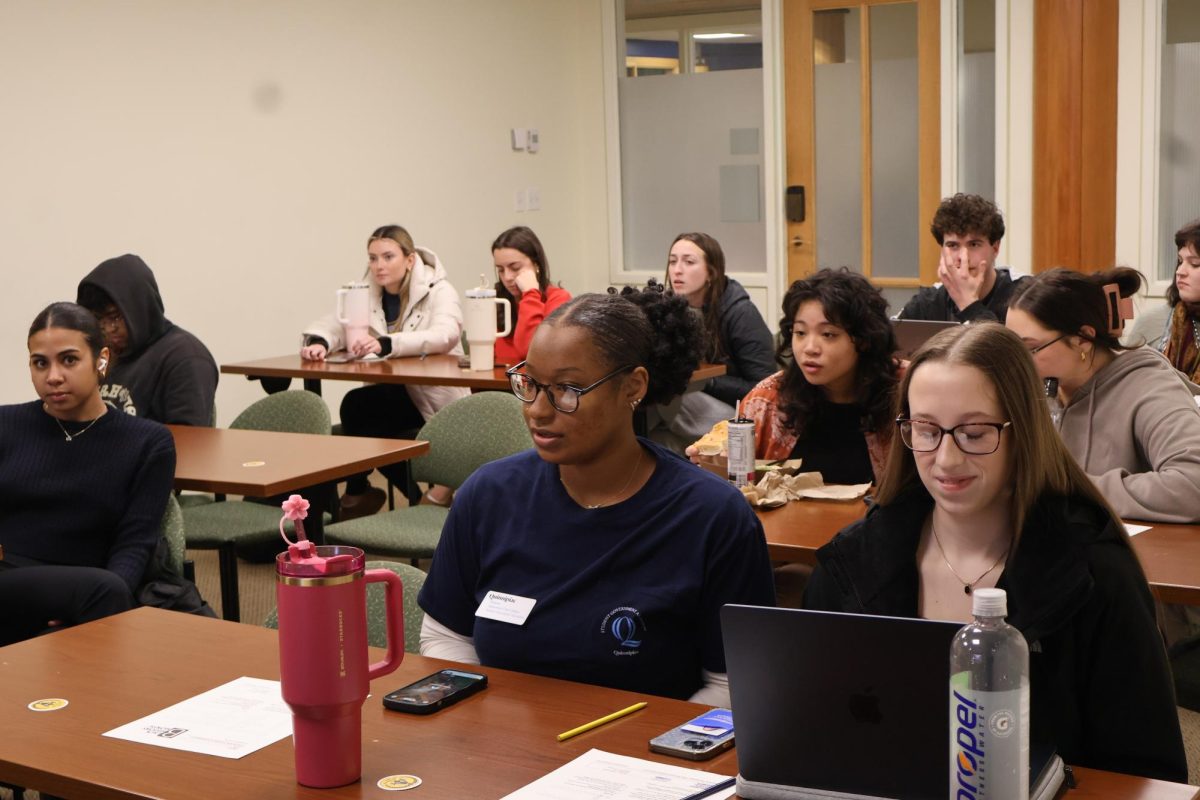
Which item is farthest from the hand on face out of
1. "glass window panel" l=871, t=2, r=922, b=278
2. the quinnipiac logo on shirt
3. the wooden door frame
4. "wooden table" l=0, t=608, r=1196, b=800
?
"wooden table" l=0, t=608, r=1196, b=800

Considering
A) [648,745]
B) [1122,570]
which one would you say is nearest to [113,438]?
[648,745]

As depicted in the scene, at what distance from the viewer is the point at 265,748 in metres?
1.69

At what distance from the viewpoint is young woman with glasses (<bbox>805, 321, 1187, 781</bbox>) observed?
1.63 meters

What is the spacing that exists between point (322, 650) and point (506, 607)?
554mm

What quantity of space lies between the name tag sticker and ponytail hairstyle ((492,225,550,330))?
3667mm

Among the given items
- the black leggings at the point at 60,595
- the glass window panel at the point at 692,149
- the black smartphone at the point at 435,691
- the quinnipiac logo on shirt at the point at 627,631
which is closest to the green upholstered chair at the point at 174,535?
the black leggings at the point at 60,595

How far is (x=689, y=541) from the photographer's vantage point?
1.99 metres

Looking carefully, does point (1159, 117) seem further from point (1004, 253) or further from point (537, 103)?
point (537, 103)

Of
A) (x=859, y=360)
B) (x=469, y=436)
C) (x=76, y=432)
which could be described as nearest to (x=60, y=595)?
(x=76, y=432)

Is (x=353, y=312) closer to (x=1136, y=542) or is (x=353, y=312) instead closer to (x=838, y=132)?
(x=838, y=132)

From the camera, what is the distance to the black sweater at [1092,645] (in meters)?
1.61

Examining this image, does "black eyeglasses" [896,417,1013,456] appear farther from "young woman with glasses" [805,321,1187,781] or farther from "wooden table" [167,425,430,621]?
"wooden table" [167,425,430,621]

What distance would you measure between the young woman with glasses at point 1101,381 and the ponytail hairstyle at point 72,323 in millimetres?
2186

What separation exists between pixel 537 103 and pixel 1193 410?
247 inches
